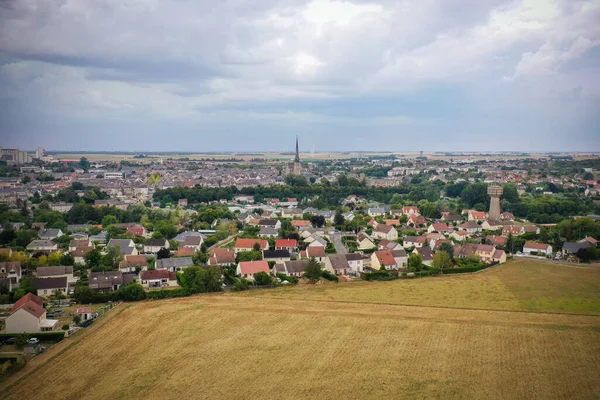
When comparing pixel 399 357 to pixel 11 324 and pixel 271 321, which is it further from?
pixel 11 324

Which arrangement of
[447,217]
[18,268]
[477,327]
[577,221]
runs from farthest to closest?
[447,217] → [577,221] → [18,268] → [477,327]

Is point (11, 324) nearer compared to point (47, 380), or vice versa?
point (47, 380)

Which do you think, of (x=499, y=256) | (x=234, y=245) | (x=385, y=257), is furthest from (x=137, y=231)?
(x=499, y=256)

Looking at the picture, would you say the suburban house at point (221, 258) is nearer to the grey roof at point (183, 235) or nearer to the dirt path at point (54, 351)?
the grey roof at point (183, 235)

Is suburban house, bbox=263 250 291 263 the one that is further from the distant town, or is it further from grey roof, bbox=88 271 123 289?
grey roof, bbox=88 271 123 289

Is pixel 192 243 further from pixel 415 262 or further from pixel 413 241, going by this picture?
pixel 413 241

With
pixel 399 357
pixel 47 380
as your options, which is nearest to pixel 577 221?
pixel 399 357

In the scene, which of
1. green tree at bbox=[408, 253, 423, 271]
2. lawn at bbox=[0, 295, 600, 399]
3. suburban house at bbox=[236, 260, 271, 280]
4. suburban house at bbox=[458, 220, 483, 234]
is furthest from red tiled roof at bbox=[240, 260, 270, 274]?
suburban house at bbox=[458, 220, 483, 234]
